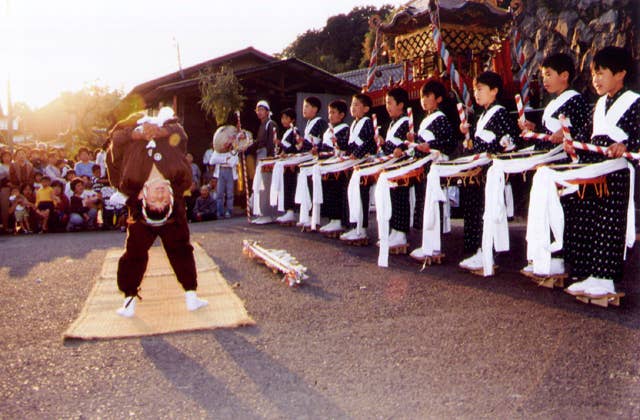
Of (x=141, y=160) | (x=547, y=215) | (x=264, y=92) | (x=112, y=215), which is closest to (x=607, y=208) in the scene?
(x=547, y=215)

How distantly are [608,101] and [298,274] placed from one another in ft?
10.5

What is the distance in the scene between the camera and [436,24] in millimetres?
8531

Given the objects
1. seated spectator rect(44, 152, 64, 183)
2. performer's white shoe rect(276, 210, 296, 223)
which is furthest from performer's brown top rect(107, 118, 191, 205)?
seated spectator rect(44, 152, 64, 183)

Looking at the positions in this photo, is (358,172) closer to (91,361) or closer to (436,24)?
(436,24)

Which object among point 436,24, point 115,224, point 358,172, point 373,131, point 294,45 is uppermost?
point 294,45

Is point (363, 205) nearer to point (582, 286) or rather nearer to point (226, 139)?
point (582, 286)

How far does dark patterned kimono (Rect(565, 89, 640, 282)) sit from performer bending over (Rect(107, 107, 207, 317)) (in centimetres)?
333

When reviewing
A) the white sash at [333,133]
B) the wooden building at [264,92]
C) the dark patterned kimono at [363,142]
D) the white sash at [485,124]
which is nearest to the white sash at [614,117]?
the white sash at [485,124]

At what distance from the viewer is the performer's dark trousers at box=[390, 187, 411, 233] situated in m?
7.21

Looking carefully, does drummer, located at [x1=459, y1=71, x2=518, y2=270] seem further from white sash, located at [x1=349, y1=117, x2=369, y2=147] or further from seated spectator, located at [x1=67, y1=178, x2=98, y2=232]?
seated spectator, located at [x1=67, y1=178, x2=98, y2=232]

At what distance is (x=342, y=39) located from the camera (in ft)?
112

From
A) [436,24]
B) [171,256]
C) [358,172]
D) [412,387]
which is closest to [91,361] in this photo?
[171,256]

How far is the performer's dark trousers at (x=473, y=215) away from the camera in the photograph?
20.1 ft

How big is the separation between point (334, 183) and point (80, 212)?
5.40 metres
